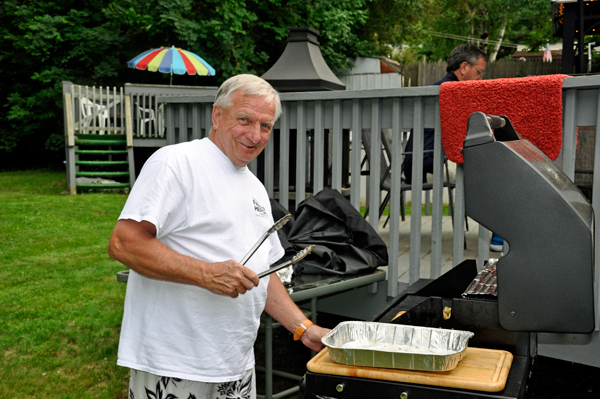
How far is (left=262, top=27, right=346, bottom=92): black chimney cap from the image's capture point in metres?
4.64

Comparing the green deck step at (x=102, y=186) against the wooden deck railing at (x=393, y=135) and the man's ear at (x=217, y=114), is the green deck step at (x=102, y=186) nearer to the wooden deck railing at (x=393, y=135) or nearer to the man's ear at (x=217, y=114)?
the wooden deck railing at (x=393, y=135)

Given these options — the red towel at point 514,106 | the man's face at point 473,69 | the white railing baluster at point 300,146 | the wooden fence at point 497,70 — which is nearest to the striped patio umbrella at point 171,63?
the wooden fence at point 497,70

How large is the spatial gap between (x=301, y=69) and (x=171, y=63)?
8.06 meters

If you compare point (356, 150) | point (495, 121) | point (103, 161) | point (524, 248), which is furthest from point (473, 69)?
point (103, 161)

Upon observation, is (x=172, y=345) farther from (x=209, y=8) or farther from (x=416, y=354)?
(x=209, y=8)

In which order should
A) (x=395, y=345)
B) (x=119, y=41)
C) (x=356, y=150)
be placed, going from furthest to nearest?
(x=119, y=41), (x=356, y=150), (x=395, y=345)

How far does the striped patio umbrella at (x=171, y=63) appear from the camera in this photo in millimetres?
12152

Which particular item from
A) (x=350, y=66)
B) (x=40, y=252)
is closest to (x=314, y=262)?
(x=40, y=252)

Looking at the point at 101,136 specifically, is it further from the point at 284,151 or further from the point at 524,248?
the point at 524,248

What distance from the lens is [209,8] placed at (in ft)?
48.0

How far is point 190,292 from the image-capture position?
185cm

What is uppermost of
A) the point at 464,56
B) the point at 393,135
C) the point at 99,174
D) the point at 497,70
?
the point at 497,70

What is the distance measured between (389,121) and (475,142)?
6.95ft

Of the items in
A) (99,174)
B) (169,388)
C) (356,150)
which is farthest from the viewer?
(99,174)
